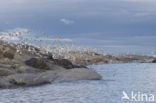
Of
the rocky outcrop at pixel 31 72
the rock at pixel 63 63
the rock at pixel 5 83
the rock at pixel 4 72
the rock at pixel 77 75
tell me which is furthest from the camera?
the rock at pixel 63 63

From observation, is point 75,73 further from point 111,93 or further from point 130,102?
point 130,102

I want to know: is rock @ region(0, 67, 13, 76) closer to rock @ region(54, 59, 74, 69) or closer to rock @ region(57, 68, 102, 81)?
rock @ region(57, 68, 102, 81)

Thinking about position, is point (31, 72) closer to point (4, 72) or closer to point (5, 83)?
point (4, 72)

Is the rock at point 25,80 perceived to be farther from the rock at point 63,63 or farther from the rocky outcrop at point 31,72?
the rock at point 63,63

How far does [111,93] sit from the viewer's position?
1089 inches

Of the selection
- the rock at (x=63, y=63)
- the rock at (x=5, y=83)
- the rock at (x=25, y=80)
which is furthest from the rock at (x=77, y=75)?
the rock at (x=63, y=63)

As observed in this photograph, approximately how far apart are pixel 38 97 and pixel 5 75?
10187mm

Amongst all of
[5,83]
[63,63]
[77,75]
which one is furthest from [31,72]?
[63,63]

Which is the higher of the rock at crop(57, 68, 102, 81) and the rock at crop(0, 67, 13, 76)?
the rock at crop(0, 67, 13, 76)

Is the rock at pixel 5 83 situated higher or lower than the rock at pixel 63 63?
lower

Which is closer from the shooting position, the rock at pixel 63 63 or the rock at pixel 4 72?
the rock at pixel 4 72

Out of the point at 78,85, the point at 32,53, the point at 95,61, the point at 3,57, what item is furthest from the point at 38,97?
the point at 95,61

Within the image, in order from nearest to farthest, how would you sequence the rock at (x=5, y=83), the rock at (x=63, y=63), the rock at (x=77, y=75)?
the rock at (x=5, y=83), the rock at (x=77, y=75), the rock at (x=63, y=63)

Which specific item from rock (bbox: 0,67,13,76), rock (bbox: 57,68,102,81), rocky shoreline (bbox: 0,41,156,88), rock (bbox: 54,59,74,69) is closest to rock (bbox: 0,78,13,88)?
rocky shoreline (bbox: 0,41,156,88)
